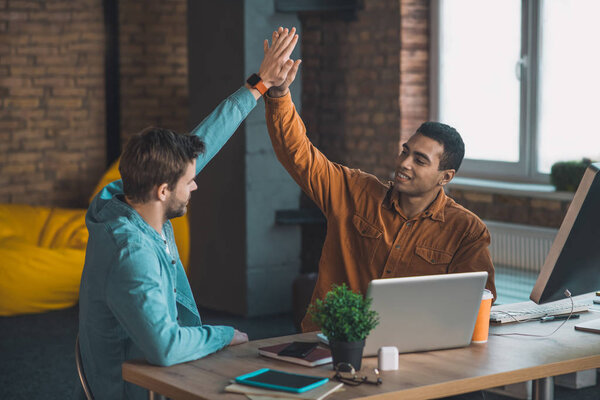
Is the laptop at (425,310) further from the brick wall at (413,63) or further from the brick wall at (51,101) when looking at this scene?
the brick wall at (51,101)

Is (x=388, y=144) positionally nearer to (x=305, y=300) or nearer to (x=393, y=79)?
(x=393, y=79)

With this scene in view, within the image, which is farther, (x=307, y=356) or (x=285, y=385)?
(x=307, y=356)

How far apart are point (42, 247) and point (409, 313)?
464 centimetres

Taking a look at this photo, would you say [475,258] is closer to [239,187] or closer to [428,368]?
[428,368]

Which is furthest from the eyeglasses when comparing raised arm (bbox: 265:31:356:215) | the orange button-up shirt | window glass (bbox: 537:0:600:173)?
window glass (bbox: 537:0:600:173)

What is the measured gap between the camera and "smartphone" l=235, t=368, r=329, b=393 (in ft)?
6.73

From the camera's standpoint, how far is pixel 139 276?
2.22 metres

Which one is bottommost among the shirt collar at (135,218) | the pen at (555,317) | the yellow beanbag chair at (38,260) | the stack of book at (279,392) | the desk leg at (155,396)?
the yellow beanbag chair at (38,260)

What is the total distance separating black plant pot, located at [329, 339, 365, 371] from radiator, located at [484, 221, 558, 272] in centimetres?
329

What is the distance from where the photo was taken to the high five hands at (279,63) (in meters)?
2.94

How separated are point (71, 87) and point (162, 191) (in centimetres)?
519

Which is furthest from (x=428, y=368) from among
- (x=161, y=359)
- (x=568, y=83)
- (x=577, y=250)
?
(x=568, y=83)

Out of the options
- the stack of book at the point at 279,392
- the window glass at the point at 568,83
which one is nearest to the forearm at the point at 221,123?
the stack of book at the point at 279,392

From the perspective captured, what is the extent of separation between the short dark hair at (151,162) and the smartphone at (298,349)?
0.57m
